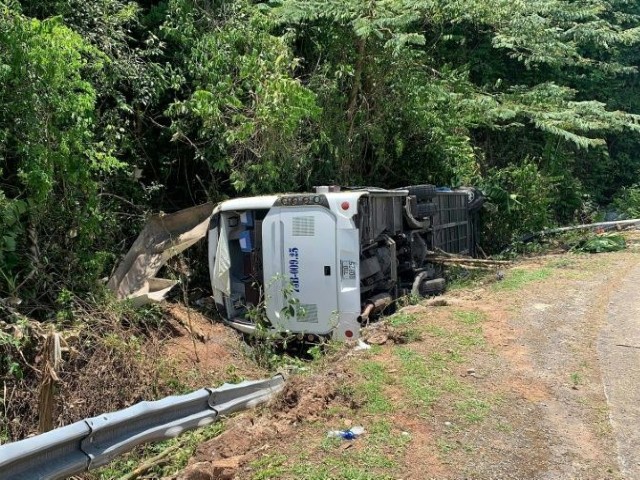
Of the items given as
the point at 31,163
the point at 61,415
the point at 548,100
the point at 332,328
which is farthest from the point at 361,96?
the point at 61,415

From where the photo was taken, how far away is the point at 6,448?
2.87 metres

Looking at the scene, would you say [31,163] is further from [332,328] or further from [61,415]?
[332,328]

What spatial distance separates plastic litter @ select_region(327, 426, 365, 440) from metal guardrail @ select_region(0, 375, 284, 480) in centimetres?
83

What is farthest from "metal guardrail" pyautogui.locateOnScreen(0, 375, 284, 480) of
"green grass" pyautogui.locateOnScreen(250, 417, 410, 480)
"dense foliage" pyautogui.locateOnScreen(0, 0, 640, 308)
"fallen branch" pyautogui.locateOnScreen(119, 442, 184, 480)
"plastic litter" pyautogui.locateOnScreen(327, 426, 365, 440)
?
"dense foliage" pyautogui.locateOnScreen(0, 0, 640, 308)

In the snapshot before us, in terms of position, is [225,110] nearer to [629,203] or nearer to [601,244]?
[601,244]

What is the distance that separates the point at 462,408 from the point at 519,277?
535 centimetres

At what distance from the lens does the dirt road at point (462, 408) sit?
3.53 metres

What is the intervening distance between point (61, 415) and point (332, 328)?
2947mm

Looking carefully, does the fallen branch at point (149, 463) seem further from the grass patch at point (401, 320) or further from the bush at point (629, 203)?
the bush at point (629, 203)

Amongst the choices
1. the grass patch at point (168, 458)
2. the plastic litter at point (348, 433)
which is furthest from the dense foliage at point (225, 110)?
the plastic litter at point (348, 433)

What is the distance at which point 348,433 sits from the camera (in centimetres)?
392

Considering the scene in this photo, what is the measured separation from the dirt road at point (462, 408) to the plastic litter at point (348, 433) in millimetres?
60

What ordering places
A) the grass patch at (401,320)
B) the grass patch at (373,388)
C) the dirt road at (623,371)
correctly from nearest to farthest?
the dirt road at (623,371)
the grass patch at (373,388)
the grass patch at (401,320)

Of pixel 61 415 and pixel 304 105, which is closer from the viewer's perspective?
pixel 61 415
